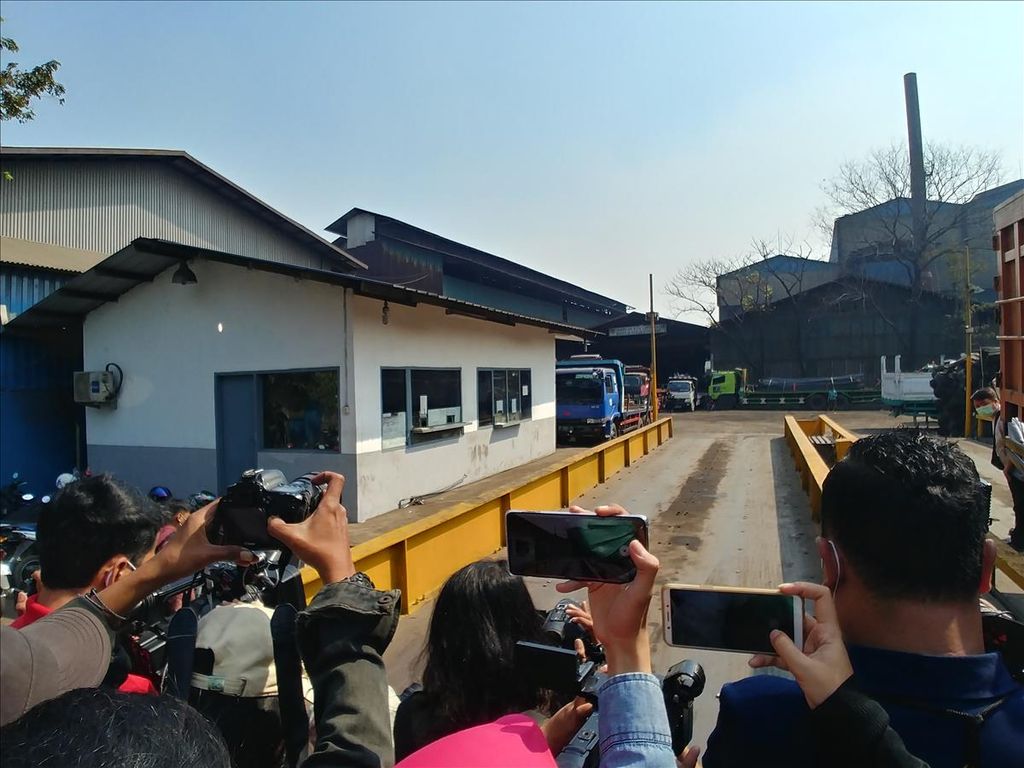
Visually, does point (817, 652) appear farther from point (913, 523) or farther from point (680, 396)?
point (680, 396)

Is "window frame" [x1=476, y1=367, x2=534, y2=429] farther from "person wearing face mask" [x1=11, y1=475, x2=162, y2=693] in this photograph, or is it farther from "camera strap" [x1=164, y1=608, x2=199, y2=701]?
"camera strap" [x1=164, y1=608, x2=199, y2=701]

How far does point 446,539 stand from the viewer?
5840 millimetres

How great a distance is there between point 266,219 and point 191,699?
64.9ft

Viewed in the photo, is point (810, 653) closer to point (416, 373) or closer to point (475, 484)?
point (416, 373)

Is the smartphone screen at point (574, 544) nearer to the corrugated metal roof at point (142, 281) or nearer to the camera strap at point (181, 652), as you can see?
the camera strap at point (181, 652)

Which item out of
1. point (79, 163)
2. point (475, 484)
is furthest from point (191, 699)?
point (79, 163)

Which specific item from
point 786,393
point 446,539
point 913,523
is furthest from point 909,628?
point 786,393

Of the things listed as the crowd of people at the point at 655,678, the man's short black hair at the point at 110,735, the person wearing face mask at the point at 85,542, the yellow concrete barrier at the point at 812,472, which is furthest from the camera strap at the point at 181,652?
the yellow concrete barrier at the point at 812,472

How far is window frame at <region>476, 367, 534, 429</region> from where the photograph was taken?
14.4 meters

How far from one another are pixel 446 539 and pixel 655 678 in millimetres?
4792

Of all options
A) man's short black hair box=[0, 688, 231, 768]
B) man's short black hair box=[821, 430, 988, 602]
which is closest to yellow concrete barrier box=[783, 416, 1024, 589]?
man's short black hair box=[821, 430, 988, 602]

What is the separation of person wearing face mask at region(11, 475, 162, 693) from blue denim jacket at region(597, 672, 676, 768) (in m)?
1.66

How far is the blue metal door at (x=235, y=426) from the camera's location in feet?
36.2

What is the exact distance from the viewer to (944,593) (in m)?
1.31
